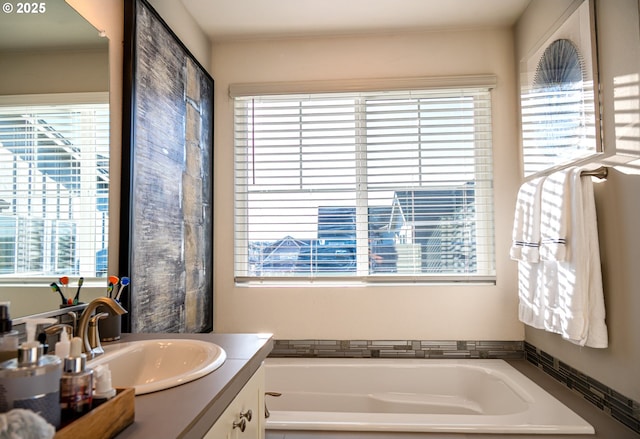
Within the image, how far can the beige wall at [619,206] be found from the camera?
1.57 metres

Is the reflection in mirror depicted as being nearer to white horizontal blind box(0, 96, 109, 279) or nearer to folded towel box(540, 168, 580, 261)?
white horizontal blind box(0, 96, 109, 279)

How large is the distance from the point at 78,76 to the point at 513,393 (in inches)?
92.7

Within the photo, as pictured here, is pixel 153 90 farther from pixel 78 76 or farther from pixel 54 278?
pixel 54 278

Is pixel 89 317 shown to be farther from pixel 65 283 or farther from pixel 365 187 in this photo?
pixel 365 187

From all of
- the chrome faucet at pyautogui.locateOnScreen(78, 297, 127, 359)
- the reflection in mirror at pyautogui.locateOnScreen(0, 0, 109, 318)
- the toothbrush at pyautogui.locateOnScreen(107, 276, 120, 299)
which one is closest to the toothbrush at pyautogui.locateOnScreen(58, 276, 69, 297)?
the reflection in mirror at pyautogui.locateOnScreen(0, 0, 109, 318)

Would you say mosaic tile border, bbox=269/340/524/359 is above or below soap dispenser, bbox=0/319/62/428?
below

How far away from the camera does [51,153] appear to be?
4.25 ft

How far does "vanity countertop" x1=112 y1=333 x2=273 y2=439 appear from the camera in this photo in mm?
754

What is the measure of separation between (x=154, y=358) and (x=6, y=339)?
55cm

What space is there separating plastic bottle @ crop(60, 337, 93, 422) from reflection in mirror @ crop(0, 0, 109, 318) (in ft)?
1.94

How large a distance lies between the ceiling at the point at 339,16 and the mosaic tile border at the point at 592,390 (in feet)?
6.45

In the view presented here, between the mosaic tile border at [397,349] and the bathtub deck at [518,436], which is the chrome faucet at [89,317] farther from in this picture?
the mosaic tile border at [397,349]

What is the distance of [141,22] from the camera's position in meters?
1.79

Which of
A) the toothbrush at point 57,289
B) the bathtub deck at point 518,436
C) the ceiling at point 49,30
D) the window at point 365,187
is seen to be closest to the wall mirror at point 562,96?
the window at point 365,187
